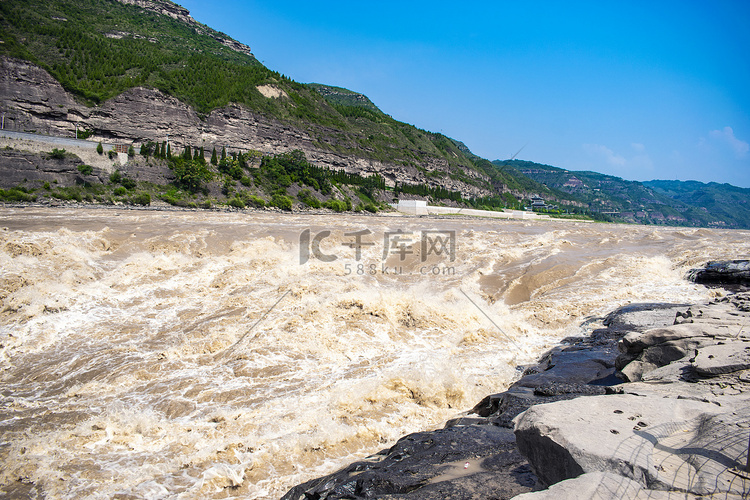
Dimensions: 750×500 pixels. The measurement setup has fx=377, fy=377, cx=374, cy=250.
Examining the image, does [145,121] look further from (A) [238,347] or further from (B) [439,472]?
(B) [439,472]

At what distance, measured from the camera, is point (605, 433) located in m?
3.28

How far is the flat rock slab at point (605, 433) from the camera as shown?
2826 mm

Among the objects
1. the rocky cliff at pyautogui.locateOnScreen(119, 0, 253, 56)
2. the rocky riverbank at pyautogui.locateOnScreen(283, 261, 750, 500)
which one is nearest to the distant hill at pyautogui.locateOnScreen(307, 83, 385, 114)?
the rocky cliff at pyautogui.locateOnScreen(119, 0, 253, 56)

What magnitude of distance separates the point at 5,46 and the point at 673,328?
64.6 m

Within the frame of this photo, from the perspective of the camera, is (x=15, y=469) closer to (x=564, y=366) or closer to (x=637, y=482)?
(x=637, y=482)

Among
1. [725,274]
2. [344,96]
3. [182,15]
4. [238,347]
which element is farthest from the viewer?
[344,96]

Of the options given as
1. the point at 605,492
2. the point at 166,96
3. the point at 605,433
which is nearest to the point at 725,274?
the point at 605,433

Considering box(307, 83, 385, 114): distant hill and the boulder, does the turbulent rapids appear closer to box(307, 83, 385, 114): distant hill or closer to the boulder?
the boulder

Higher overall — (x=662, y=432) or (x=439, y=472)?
(x=662, y=432)

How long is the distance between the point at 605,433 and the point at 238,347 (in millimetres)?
6964

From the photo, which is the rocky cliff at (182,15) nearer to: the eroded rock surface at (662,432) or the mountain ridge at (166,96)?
the mountain ridge at (166,96)

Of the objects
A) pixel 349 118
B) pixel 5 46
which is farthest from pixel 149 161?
pixel 349 118

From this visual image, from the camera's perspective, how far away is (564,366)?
713 centimetres

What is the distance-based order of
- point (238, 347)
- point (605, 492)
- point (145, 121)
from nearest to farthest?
point (605, 492), point (238, 347), point (145, 121)
